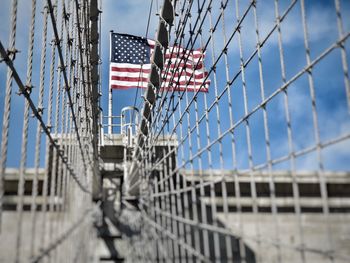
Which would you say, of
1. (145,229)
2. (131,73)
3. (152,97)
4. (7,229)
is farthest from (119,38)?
(7,229)

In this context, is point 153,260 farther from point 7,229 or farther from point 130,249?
point 7,229

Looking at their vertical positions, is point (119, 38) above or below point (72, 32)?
above

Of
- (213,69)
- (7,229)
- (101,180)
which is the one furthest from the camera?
(101,180)

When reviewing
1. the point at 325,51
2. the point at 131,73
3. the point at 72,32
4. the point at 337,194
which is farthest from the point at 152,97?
the point at 325,51

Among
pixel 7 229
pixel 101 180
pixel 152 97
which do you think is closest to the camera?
pixel 7 229

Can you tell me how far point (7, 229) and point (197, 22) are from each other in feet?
9.61

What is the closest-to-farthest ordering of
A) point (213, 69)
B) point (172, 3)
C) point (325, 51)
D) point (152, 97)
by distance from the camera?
point (325, 51) → point (213, 69) → point (172, 3) → point (152, 97)

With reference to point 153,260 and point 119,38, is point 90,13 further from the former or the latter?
point 119,38

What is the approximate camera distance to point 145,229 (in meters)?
6.12

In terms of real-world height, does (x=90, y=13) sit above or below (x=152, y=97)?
above

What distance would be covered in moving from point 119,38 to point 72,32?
211 inches

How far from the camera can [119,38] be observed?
10336mm

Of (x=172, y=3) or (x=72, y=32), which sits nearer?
(x=172, y=3)

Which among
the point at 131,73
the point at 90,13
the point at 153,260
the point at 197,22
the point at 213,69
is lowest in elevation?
the point at 153,260
